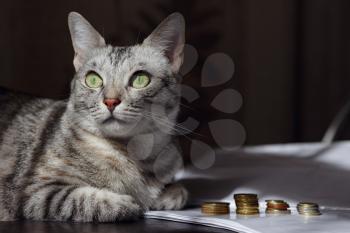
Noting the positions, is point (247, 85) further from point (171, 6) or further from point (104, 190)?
point (104, 190)

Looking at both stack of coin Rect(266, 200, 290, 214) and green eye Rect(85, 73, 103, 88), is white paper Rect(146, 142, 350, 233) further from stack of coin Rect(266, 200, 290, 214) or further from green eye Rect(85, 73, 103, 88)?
green eye Rect(85, 73, 103, 88)

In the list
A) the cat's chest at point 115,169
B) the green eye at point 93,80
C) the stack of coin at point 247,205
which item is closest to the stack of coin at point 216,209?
the stack of coin at point 247,205

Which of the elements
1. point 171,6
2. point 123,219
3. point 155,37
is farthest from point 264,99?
point 123,219

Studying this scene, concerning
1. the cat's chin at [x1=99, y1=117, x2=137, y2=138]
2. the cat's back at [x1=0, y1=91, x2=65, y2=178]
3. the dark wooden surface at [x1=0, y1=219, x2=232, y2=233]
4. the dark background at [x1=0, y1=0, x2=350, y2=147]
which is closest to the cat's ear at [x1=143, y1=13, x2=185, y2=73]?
the cat's chin at [x1=99, y1=117, x2=137, y2=138]

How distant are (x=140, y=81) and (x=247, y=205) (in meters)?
0.37

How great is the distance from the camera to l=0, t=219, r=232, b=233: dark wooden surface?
3.77 feet

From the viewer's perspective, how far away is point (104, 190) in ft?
4.30

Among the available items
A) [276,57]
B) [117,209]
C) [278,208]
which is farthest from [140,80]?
[276,57]

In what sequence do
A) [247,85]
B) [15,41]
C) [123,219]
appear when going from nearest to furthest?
[123,219]
[15,41]
[247,85]

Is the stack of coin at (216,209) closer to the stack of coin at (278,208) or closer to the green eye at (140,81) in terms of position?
the stack of coin at (278,208)

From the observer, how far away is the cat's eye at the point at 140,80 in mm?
1376

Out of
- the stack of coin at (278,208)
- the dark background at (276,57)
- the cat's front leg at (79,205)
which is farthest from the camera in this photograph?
the dark background at (276,57)

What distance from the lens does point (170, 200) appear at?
145cm

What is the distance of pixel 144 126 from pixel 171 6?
5.20 ft
